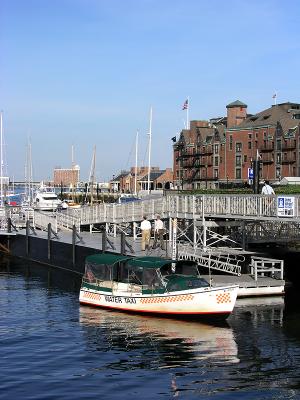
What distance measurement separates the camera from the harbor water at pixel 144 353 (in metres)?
19.1

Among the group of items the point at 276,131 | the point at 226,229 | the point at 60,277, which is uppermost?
the point at 276,131

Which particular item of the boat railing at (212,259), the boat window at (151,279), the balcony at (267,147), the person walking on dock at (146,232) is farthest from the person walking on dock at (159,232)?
the balcony at (267,147)

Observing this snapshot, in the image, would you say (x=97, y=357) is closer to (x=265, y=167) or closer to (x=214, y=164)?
(x=265, y=167)

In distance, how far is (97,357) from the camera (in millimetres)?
22688

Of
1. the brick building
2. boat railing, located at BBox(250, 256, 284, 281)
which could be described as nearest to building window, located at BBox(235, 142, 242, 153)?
the brick building

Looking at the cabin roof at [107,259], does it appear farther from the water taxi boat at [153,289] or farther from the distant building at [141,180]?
the distant building at [141,180]

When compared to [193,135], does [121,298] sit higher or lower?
lower

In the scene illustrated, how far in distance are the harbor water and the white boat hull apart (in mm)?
495

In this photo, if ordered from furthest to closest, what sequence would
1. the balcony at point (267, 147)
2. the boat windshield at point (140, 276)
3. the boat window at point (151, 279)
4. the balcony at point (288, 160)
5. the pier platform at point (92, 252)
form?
the balcony at point (267, 147) → the balcony at point (288, 160) → the pier platform at point (92, 252) → the boat windshield at point (140, 276) → the boat window at point (151, 279)

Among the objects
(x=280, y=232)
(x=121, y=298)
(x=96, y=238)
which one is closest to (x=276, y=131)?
(x=96, y=238)

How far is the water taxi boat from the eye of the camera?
89.8ft

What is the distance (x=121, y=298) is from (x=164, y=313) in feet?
8.57

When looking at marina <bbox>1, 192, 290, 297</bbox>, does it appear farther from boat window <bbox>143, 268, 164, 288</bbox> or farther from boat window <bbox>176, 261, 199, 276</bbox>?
boat window <bbox>143, 268, 164, 288</bbox>

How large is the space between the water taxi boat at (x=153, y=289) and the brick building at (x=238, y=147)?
7925 cm
